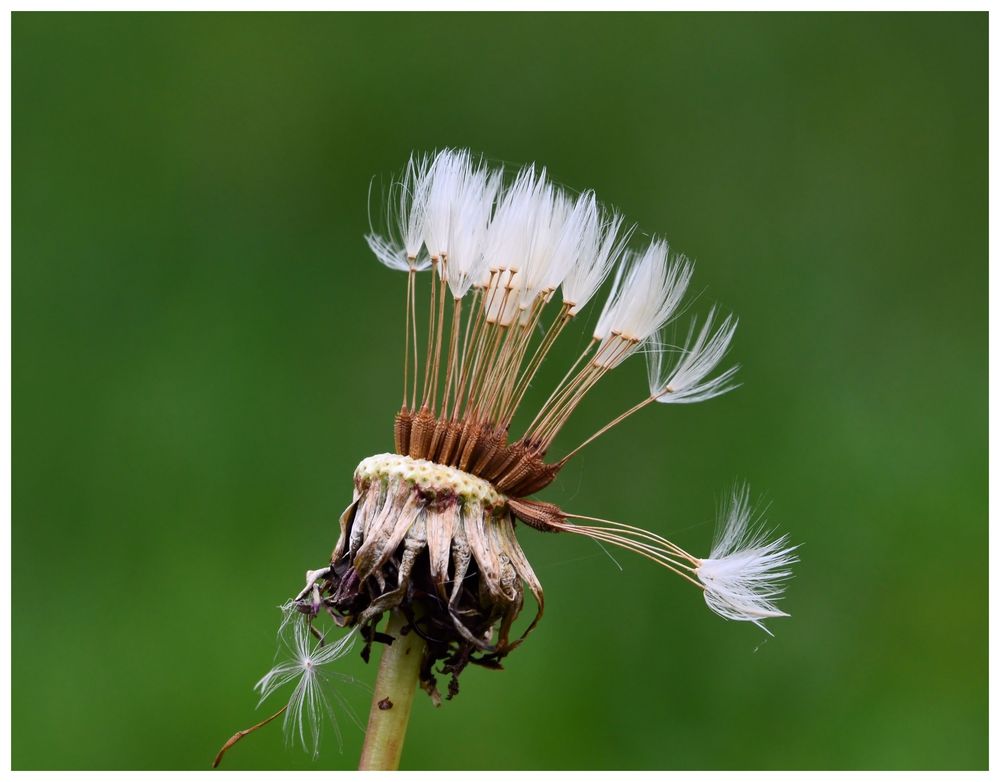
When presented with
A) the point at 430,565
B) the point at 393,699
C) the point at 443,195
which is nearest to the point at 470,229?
the point at 443,195

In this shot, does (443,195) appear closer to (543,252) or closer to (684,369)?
(543,252)

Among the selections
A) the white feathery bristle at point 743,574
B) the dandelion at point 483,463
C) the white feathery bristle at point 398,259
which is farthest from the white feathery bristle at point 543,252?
the white feathery bristle at point 743,574

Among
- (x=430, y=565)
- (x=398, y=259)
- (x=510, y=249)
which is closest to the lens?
(x=430, y=565)

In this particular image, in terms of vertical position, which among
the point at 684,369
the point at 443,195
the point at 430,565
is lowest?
the point at 430,565

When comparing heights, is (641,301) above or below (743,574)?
above

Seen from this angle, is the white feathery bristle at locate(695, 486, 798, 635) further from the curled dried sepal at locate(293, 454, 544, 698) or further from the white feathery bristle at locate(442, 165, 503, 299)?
the white feathery bristle at locate(442, 165, 503, 299)

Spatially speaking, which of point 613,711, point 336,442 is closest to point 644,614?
point 613,711

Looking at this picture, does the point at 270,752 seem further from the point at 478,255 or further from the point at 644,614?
the point at 478,255

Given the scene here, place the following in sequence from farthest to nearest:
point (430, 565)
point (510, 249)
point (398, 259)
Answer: point (398, 259)
point (510, 249)
point (430, 565)
